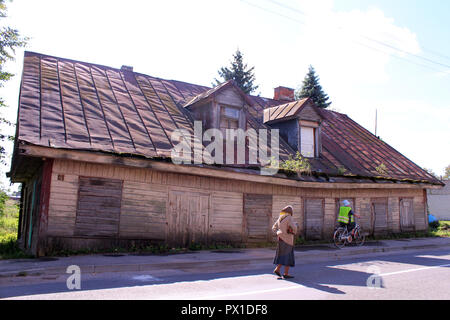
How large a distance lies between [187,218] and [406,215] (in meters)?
13.4

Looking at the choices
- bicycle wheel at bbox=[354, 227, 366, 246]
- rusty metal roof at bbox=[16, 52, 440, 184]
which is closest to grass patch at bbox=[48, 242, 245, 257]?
rusty metal roof at bbox=[16, 52, 440, 184]

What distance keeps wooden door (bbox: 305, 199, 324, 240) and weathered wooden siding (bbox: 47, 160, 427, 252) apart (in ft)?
0.41

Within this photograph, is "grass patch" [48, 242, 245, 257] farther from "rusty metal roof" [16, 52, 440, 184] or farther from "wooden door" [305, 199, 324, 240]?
"wooden door" [305, 199, 324, 240]

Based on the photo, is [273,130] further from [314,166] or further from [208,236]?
[208,236]

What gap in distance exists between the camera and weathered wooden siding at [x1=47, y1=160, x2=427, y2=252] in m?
10.4

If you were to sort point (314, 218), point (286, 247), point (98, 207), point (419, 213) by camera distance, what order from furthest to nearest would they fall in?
point (419, 213) → point (314, 218) → point (98, 207) → point (286, 247)

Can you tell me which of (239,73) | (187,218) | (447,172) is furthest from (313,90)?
(447,172)

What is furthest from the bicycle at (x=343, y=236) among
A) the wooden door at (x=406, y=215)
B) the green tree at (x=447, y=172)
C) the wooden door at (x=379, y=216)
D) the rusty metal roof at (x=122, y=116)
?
the green tree at (x=447, y=172)

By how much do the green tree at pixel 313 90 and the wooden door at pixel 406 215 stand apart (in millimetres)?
21405

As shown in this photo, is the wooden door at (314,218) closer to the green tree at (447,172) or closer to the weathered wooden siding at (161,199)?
the weathered wooden siding at (161,199)

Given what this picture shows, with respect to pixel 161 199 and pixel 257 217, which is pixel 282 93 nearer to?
pixel 257 217

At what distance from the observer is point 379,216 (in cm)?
1848

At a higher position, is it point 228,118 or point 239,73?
point 239,73
